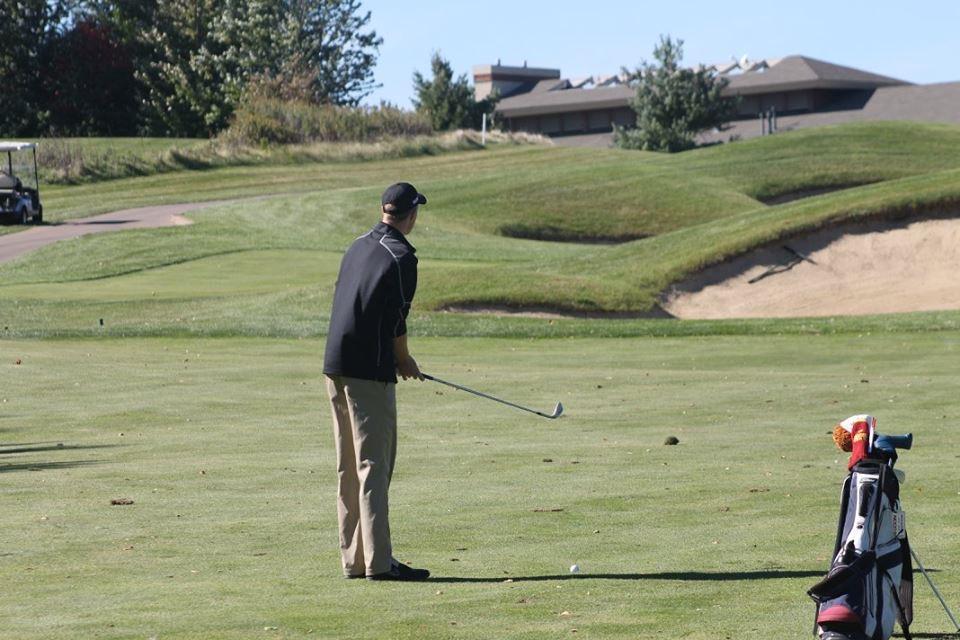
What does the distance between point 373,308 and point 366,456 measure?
867 mm

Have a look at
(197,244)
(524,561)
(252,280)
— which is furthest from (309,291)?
(524,561)

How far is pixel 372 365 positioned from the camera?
9.16 m

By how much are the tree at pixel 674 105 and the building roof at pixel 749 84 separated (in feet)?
6.84

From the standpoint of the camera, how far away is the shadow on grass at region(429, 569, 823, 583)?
8.73m

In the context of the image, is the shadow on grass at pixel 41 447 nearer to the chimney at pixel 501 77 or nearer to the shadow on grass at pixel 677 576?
the shadow on grass at pixel 677 576

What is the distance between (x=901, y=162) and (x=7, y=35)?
51834mm

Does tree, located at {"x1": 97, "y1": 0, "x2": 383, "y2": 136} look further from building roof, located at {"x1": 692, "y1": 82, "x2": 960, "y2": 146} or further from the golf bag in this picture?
the golf bag

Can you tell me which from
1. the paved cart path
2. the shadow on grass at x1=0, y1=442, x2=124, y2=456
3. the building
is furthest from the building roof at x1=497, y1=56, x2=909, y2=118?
the shadow on grass at x1=0, y1=442, x2=124, y2=456

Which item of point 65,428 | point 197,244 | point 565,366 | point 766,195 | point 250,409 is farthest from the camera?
point 766,195

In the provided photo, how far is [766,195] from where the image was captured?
5959 centimetres

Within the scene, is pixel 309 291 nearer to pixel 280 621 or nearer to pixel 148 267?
pixel 148 267

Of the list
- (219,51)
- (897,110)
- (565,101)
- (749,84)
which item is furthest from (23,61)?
Answer: (897,110)

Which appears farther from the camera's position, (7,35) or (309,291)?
(7,35)

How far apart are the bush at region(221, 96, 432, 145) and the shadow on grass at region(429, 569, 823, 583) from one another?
6743cm
